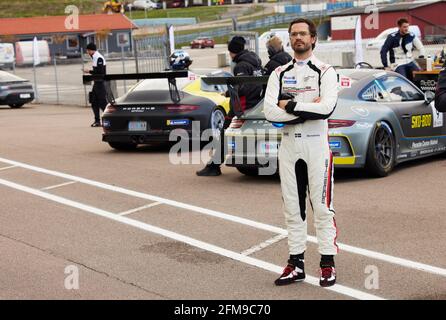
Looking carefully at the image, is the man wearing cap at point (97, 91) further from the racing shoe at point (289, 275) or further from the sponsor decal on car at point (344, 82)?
the racing shoe at point (289, 275)

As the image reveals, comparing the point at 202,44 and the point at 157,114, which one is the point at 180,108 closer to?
the point at 157,114

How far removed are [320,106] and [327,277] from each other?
123 cm

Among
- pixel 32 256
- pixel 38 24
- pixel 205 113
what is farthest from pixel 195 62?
pixel 32 256

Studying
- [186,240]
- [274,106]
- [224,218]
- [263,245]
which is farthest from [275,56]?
[274,106]

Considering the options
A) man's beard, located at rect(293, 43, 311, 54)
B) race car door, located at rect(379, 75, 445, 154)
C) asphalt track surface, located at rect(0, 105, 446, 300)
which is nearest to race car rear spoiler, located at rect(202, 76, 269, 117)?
asphalt track surface, located at rect(0, 105, 446, 300)

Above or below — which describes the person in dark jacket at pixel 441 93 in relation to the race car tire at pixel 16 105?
above

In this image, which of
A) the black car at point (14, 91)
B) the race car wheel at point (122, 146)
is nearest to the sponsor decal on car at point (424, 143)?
the race car wheel at point (122, 146)

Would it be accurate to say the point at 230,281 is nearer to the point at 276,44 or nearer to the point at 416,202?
the point at 416,202

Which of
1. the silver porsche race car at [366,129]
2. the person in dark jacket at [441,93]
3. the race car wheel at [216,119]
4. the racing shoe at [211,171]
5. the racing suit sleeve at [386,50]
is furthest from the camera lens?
the racing suit sleeve at [386,50]

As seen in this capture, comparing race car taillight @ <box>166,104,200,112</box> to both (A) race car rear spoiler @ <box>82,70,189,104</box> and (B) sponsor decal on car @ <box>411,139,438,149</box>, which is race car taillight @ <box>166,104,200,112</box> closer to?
(A) race car rear spoiler @ <box>82,70,189,104</box>

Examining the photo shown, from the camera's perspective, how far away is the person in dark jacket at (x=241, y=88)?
10.8m

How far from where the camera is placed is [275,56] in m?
11.8

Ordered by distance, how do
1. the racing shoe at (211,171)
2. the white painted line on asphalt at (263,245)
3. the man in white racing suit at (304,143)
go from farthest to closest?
the racing shoe at (211,171) < the white painted line on asphalt at (263,245) < the man in white racing suit at (304,143)

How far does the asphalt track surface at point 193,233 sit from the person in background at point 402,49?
399 cm
